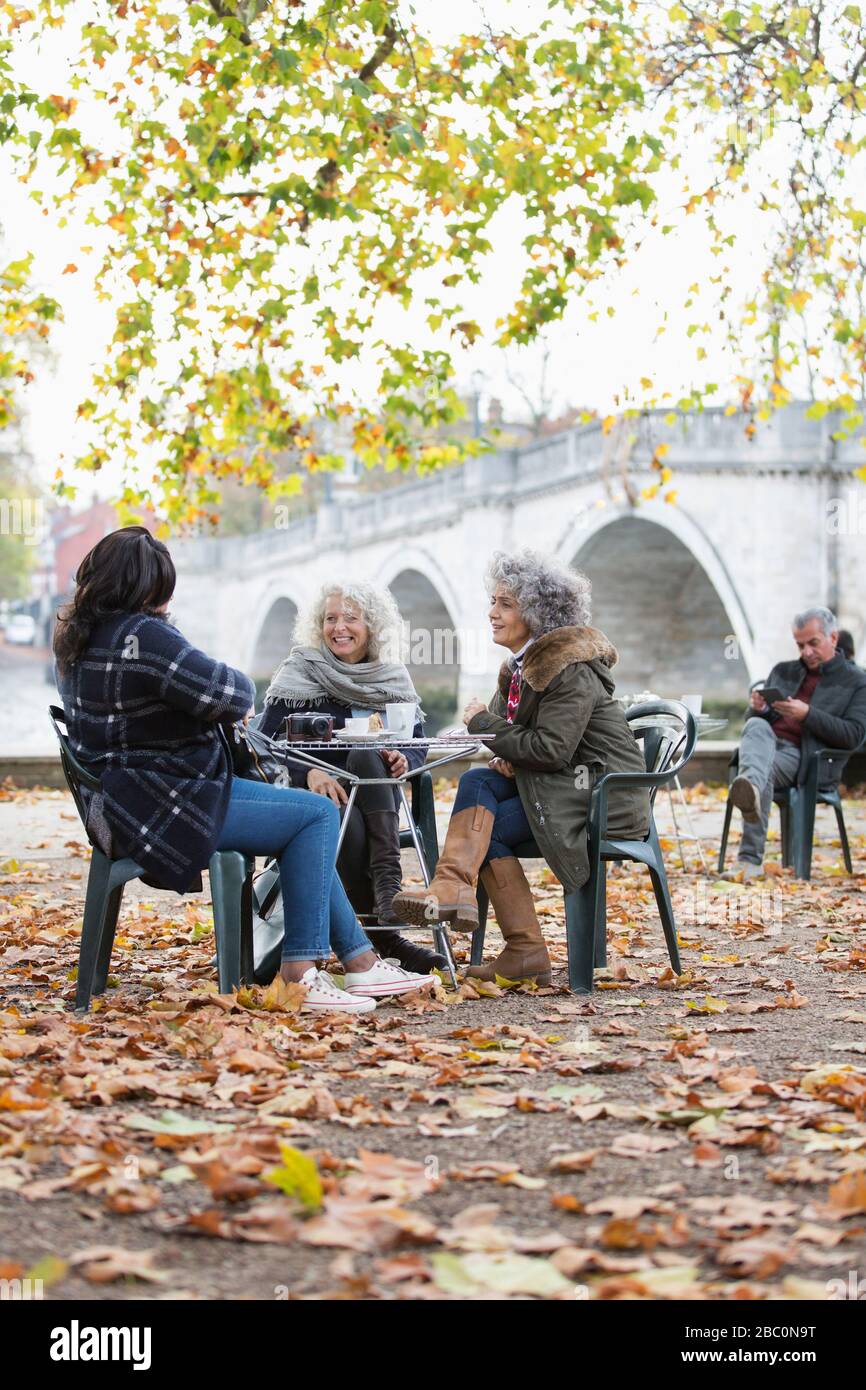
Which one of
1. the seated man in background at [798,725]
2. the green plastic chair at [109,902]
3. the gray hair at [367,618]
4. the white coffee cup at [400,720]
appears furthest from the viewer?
the seated man in background at [798,725]

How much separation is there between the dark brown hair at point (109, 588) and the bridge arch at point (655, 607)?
885 inches

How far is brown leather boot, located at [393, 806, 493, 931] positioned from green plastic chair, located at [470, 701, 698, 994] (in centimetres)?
18

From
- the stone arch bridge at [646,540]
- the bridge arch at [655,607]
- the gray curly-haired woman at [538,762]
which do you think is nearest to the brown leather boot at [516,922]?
the gray curly-haired woman at [538,762]

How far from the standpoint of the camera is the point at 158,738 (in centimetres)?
403

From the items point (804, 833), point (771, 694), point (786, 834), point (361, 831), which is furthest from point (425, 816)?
point (786, 834)

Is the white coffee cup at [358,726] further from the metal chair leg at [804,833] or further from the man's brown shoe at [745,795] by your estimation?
the metal chair leg at [804,833]

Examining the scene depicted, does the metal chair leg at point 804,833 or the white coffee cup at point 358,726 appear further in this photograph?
the metal chair leg at point 804,833

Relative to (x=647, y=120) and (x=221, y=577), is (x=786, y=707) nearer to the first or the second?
(x=647, y=120)

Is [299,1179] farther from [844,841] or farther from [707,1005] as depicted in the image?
[844,841]

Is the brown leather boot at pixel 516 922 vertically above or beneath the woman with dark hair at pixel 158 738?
beneath

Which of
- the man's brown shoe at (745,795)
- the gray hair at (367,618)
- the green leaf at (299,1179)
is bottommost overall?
the green leaf at (299,1179)

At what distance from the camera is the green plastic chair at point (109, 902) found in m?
4.07

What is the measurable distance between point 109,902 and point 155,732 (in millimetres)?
483
